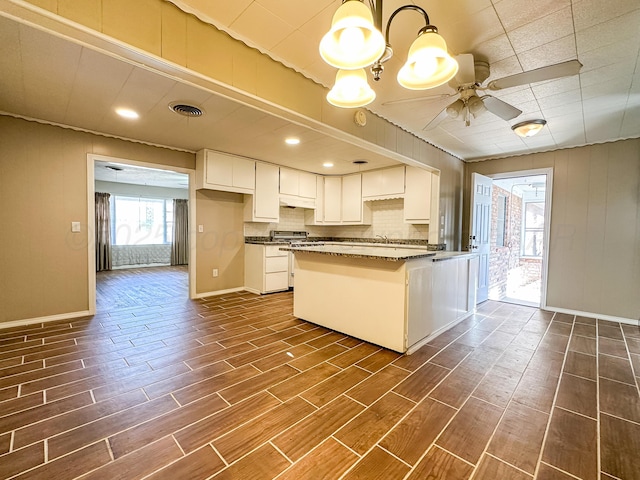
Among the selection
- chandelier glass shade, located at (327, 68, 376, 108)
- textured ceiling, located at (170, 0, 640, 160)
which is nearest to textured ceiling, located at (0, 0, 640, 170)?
textured ceiling, located at (170, 0, 640, 160)

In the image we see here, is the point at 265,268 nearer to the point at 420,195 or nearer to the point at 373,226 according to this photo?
the point at 373,226

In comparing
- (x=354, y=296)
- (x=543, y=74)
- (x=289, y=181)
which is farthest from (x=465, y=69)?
(x=289, y=181)

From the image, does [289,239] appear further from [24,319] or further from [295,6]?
[295,6]

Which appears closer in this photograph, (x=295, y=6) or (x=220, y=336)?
(x=295, y=6)

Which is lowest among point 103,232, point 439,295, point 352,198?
point 439,295

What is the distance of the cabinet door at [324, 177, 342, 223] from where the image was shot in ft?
19.4

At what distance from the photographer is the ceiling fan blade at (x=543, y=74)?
5.34ft

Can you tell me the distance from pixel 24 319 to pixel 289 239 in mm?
3872

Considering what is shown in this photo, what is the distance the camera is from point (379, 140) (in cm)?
319

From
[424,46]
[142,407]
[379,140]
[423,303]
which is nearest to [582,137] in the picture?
[379,140]

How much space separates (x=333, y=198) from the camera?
5906 mm

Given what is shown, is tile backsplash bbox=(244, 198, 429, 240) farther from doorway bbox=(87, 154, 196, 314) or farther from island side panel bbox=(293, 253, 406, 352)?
island side panel bbox=(293, 253, 406, 352)

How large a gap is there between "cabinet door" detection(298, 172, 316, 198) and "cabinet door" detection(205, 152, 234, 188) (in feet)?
4.97

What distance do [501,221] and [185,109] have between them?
6.82m
